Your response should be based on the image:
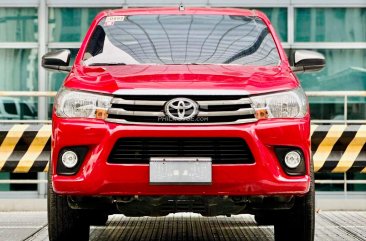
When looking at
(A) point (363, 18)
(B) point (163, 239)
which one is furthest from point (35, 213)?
(A) point (363, 18)

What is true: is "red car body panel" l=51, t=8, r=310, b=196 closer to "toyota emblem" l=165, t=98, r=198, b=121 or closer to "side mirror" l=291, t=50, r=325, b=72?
"toyota emblem" l=165, t=98, r=198, b=121

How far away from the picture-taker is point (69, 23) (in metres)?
13.8

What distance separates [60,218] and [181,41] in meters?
1.78

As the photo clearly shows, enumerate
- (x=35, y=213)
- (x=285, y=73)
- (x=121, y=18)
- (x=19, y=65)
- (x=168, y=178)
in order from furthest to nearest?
1. (x=19, y=65)
2. (x=35, y=213)
3. (x=121, y=18)
4. (x=285, y=73)
5. (x=168, y=178)

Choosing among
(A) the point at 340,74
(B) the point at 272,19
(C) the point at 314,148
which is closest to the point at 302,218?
(C) the point at 314,148

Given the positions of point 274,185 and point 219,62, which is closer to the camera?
point 274,185

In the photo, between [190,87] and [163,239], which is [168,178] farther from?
[163,239]

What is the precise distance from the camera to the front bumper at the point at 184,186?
19.7 feet

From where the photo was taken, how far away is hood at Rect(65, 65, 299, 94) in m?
6.18

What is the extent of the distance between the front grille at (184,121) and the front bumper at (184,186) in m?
0.06

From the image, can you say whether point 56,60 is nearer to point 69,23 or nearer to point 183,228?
point 183,228

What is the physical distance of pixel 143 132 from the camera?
6004 mm

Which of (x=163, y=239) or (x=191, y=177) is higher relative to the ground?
(x=191, y=177)

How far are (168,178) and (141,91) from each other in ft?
2.05
